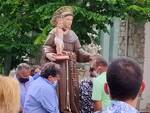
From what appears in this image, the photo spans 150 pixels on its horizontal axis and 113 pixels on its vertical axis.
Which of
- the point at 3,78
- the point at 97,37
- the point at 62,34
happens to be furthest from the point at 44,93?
the point at 97,37

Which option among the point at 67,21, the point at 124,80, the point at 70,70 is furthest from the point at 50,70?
the point at 124,80

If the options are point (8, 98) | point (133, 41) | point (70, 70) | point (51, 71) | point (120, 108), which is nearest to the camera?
point (120, 108)

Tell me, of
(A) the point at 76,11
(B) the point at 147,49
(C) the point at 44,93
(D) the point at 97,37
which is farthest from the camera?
(B) the point at 147,49

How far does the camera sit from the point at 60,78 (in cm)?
711

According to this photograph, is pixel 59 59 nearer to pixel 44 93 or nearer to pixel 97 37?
pixel 44 93

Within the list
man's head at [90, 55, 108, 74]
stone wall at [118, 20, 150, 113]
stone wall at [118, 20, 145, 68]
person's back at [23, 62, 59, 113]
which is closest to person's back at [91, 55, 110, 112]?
man's head at [90, 55, 108, 74]

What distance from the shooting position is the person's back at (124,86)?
11.3ft

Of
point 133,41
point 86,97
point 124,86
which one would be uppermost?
point 124,86

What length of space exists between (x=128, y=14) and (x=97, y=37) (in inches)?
59.8

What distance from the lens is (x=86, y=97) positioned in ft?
24.6

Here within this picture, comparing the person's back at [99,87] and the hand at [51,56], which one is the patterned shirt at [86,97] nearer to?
the person's back at [99,87]

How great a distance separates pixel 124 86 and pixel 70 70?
370 centimetres

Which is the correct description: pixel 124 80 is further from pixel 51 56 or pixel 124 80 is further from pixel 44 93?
pixel 51 56

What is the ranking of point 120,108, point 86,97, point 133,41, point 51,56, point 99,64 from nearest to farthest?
point 120,108 → point 51,56 → point 99,64 → point 86,97 → point 133,41
